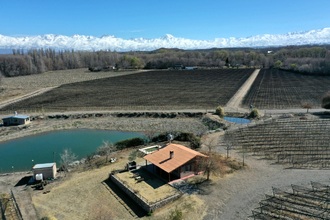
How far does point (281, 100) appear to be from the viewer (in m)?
60.9

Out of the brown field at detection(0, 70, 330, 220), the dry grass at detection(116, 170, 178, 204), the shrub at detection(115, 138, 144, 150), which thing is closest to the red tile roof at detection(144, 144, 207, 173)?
the dry grass at detection(116, 170, 178, 204)

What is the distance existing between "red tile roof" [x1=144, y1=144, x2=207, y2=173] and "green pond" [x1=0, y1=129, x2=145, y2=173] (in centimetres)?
1147

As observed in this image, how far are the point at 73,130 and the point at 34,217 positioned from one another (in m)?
25.2

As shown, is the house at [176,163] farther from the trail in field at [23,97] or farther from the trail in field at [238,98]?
the trail in field at [23,97]

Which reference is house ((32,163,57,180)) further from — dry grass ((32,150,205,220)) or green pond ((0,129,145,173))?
green pond ((0,129,145,173))

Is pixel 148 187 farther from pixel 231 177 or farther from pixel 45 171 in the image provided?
pixel 45 171

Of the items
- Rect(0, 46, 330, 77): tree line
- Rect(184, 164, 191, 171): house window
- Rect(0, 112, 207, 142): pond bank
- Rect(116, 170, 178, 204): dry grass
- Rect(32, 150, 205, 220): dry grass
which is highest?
Rect(0, 46, 330, 77): tree line

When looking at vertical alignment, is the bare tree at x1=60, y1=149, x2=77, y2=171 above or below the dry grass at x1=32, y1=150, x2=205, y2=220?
above

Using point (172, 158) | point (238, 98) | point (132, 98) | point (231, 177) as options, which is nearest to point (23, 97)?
point (132, 98)

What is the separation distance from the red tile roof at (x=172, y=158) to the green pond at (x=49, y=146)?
37.6 ft

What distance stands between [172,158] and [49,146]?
65.1 ft

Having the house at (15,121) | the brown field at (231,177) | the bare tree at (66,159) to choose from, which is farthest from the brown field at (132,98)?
the bare tree at (66,159)

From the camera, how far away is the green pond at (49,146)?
111 ft

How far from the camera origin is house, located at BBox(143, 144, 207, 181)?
2594 cm
